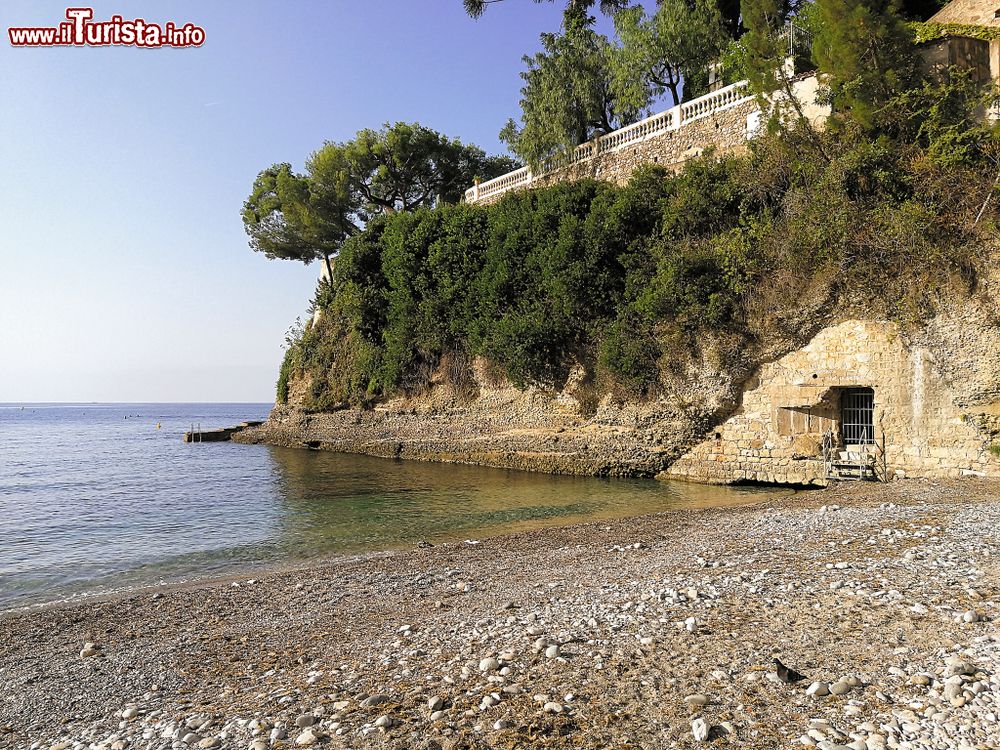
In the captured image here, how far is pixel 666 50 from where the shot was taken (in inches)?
884

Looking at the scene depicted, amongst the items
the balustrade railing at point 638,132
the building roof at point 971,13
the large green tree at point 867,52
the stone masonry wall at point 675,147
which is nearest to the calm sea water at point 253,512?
the large green tree at point 867,52

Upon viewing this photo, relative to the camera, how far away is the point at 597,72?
2442cm

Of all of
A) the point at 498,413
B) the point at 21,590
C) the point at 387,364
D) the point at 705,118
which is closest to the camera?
the point at 21,590

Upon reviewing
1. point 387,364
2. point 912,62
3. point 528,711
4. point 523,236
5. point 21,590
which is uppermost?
point 912,62

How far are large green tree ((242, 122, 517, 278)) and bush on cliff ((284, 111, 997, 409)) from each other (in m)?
9.18

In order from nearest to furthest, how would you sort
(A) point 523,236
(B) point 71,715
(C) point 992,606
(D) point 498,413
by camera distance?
(B) point 71,715, (C) point 992,606, (A) point 523,236, (D) point 498,413

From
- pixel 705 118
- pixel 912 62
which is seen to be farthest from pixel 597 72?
pixel 912 62

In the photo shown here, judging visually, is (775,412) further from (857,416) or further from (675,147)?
(675,147)

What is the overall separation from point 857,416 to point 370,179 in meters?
29.0

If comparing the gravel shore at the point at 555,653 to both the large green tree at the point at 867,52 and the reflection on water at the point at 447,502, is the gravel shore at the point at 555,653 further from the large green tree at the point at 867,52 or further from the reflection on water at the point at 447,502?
the large green tree at the point at 867,52

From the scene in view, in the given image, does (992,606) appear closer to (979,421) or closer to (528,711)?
(528,711)

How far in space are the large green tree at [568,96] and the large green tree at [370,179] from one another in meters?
10.6

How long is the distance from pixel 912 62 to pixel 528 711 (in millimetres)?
17653

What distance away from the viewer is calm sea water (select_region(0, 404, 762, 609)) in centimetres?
1081
